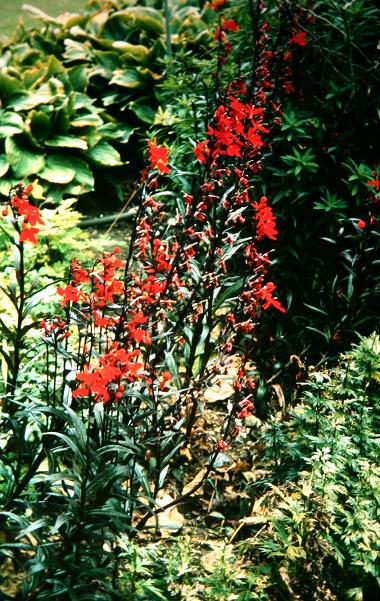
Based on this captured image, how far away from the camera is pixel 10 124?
4.71 metres

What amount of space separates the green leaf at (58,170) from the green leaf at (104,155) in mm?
178

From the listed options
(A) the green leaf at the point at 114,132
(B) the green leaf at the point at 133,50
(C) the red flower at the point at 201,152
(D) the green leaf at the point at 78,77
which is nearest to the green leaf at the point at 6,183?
(A) the green leaf at the point at 114,132

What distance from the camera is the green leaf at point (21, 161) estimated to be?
459 centimetres

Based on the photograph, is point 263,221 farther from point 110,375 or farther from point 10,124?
point 10,124

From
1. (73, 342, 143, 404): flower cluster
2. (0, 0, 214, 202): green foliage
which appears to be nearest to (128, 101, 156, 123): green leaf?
(0, 0, 214, 202): green foliage

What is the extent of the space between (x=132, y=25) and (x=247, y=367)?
3677 millimetres

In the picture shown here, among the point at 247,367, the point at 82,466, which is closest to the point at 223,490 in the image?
the point at 247,367

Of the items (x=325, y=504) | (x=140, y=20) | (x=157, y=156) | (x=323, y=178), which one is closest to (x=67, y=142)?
(x=140, y=20)

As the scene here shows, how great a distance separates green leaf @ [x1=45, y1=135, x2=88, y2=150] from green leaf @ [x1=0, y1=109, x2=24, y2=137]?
0.70 ft

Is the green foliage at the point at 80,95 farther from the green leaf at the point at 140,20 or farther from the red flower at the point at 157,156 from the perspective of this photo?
the red flower at the point at 157,156

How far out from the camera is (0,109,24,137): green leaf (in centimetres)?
462

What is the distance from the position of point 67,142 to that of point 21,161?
0.35 meters

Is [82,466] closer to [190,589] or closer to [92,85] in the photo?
[190,589]

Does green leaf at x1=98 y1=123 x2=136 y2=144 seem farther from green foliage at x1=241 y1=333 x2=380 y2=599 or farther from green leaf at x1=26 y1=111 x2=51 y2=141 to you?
green foliage at x1=241 y1=333 x2=380 y2=599
